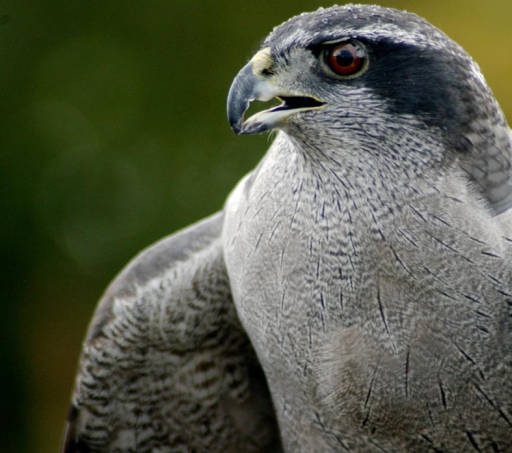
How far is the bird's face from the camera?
239 centimetres

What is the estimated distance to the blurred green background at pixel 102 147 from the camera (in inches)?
238

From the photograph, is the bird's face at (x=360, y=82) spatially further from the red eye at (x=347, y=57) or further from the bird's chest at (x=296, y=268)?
the bird's chest at (x=296, y=268)

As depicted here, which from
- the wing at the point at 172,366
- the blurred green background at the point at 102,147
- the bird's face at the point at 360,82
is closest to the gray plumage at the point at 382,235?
the bird's face at the point at 360,82

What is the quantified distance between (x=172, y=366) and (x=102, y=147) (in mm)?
2980

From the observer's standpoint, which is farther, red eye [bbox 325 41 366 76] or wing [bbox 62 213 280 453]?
wing [bbox 62 213 280 453]

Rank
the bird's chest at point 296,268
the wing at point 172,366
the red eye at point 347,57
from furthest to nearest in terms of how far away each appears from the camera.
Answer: the wing at point 172,366
the bird's chest at point 296,268
the red eye at point 347,57

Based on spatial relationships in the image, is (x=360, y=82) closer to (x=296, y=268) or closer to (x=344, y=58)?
(x=344, y=58)

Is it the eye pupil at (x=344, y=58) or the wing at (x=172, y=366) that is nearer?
the eye pupil at (x=344, y=58)

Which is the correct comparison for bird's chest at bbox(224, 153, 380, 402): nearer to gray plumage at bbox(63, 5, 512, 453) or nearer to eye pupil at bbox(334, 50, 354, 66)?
gray plumage at bbox(63, 5, 512, 453)

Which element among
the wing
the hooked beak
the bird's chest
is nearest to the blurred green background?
the wing

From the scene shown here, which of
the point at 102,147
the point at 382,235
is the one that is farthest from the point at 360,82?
the point at 102,147

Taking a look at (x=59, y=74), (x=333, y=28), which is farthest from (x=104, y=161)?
(x=333, y=28)

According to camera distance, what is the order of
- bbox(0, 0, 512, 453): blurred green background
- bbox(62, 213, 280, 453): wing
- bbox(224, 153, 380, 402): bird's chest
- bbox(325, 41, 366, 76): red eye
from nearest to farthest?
bbox(325, 41, 366, 76): red eye, bbox(224, 153, 380, 402): bird's chest, bbox(62, 213, 280, 453): wing, bbox(0, 0, 512, 453): blurred green background

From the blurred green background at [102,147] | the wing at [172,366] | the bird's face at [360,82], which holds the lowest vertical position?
the wing at [172,366]
